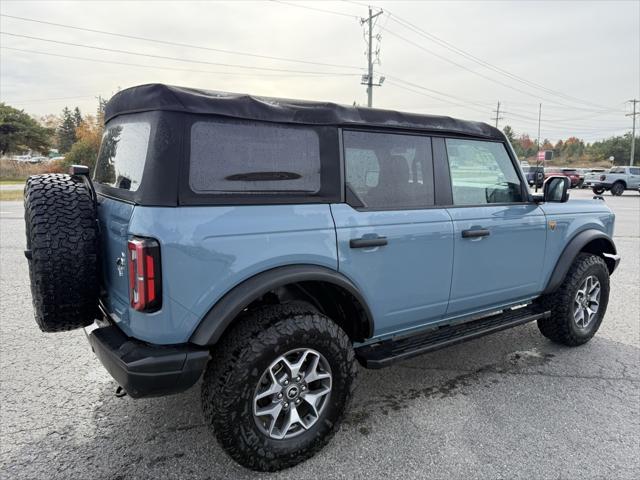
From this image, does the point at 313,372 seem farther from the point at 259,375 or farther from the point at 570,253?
the point at 570,253

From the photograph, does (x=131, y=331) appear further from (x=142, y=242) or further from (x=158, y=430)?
(x=158, y=430)

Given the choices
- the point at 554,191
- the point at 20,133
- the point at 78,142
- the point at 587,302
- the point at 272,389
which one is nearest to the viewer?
the point at 272,389

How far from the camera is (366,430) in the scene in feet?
9.39

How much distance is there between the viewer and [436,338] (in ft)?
10.6

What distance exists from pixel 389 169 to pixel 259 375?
5.01 ft

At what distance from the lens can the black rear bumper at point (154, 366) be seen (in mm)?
2164

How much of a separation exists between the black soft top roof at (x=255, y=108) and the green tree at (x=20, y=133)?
179 ft

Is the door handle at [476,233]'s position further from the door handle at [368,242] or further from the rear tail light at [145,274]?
the rear tail light at [145,274]

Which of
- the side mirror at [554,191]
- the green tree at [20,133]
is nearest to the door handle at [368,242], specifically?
the side mirror at [554,191]

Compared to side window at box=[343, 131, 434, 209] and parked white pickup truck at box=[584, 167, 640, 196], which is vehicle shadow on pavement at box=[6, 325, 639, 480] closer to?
side window at box=[343, 131, 434, 209]

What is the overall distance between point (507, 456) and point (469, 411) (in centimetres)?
48

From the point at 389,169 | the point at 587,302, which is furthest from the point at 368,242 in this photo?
the point at 587,302

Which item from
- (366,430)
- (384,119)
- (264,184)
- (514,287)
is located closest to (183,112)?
(264,184)

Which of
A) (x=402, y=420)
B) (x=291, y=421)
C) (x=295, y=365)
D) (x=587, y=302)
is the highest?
(x=295, y=365)
